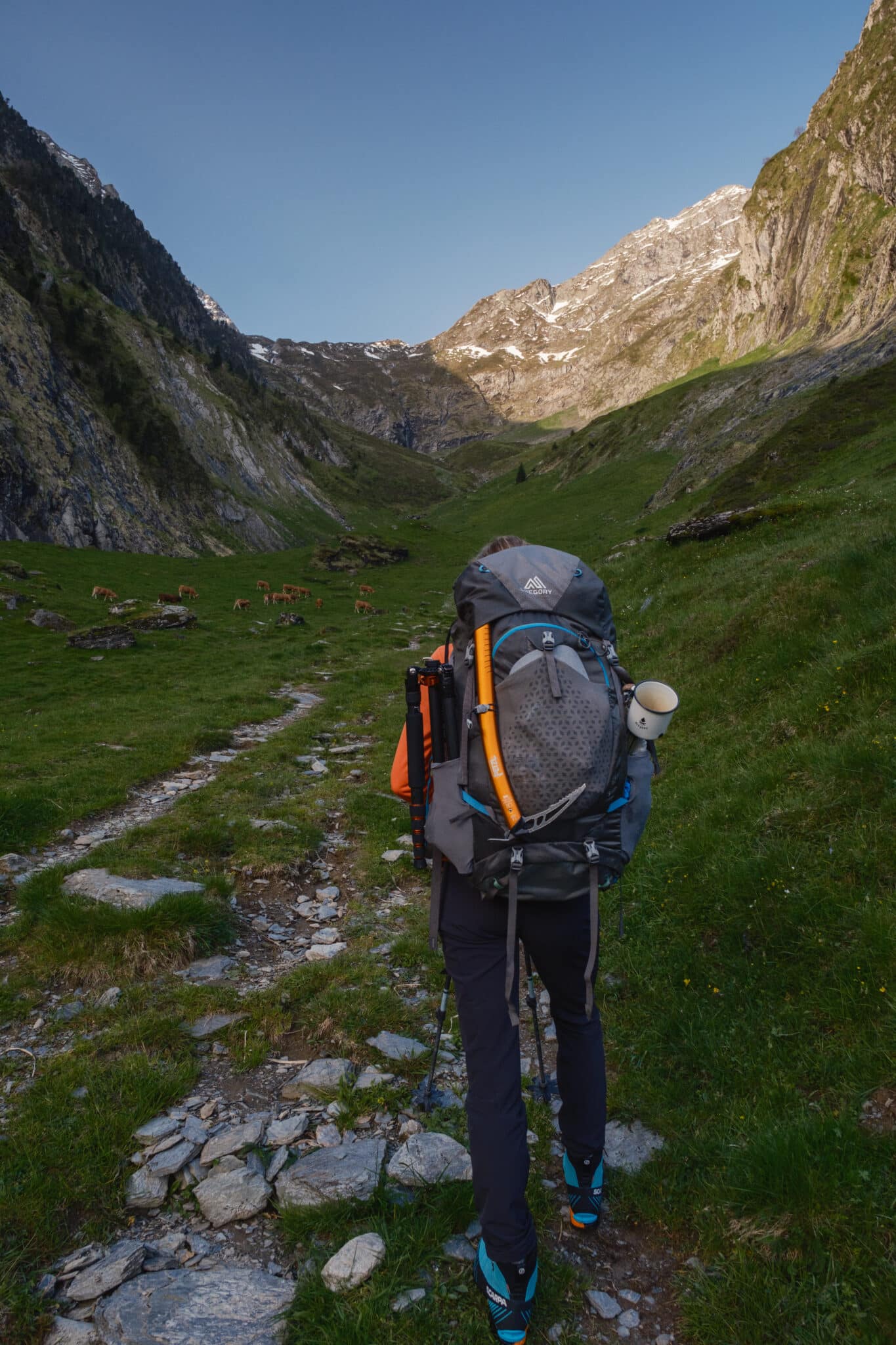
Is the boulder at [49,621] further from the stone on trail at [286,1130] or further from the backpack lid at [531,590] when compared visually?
the backpack lid at [531,590]

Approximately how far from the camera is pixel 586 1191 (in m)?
4.07

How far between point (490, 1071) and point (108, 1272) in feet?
8.00

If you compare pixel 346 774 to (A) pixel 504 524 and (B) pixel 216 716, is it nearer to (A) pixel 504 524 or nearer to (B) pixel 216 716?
(B) pixel 216 716

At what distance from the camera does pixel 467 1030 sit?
3.77 m

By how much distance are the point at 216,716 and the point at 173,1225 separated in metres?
14.9

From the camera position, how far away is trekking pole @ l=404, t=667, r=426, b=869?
4.15 meters

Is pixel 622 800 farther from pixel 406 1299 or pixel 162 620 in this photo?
pixel 162 620

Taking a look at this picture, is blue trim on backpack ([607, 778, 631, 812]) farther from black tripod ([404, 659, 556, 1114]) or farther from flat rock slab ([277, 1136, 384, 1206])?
flat rock slab ([277, 1136, 384, 1206])

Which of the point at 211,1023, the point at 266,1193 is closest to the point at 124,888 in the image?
the point at 211,1023

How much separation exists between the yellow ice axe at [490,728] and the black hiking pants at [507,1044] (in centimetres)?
62

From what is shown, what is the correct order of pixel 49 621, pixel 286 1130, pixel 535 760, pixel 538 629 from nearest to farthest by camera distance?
pixel 535 760
pixel 538 629
pixel 286 1130
pixel 49 621

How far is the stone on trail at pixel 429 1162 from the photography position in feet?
14.1

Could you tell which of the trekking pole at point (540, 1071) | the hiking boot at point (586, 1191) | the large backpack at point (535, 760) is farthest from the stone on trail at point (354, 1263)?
the trekking pole at point (540, 1071)

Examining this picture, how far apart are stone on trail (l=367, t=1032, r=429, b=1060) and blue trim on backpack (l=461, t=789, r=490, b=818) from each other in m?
3.14
